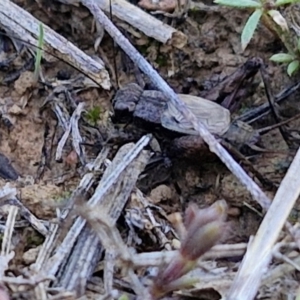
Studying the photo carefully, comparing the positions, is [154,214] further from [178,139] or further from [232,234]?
[178,139]

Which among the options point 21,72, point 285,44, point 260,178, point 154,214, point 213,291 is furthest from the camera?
point 21,72

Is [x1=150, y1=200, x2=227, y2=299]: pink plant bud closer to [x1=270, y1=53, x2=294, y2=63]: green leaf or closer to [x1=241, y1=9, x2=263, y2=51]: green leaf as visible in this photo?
[x1=241, y1=9, x2=263, y2=51]: green leaf

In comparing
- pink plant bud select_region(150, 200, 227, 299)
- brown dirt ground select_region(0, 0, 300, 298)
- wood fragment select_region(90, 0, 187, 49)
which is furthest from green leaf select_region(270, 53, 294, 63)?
pink plant bud select_region(150, 200, 227, 299)

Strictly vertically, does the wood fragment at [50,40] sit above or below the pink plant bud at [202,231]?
above

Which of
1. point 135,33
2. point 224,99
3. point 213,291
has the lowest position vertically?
point 213,291

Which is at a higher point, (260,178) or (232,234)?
(260,178)

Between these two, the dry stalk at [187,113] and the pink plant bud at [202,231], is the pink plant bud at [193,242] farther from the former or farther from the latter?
the dry stalk at [187,113]

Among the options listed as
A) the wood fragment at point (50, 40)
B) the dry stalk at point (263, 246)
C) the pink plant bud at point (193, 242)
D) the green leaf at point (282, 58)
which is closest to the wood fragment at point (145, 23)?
the wood fragment at point (50, 40)

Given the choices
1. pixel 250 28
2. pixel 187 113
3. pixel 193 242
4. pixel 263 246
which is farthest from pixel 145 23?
pixel 193 242

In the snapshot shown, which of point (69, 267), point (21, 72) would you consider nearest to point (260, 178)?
point (69, 267)

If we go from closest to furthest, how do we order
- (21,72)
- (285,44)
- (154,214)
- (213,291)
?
(213,291) → (154,214) → (285,44) → (21,72)
